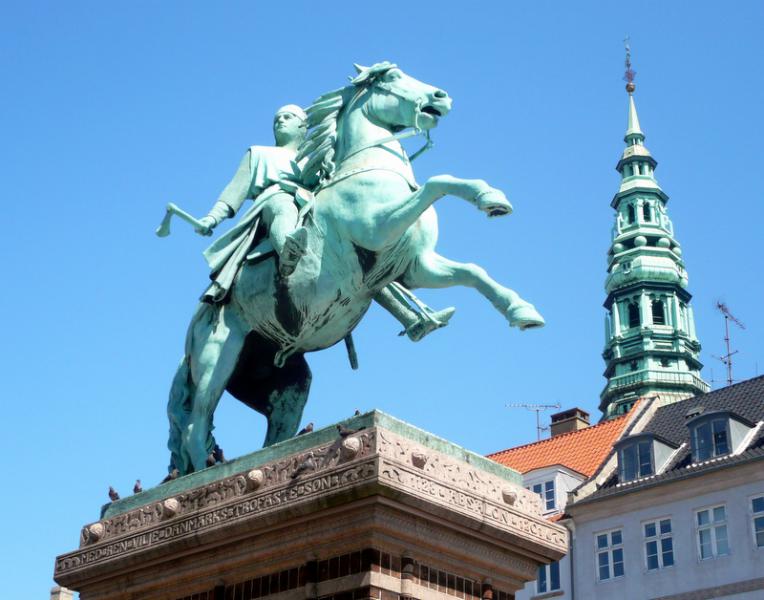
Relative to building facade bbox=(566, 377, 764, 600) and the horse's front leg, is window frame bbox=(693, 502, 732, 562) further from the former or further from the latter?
the horse's front leg

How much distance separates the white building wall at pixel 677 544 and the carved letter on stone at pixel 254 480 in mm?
30943

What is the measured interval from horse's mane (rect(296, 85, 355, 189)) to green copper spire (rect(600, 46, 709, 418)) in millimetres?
65661

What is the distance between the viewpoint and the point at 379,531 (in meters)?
12.9

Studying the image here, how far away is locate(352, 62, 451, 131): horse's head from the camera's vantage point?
16.0m

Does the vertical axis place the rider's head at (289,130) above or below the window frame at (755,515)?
below

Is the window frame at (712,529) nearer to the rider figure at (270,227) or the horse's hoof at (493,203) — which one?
the rider figure at (270,227)

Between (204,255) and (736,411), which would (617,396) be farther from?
(204,255)

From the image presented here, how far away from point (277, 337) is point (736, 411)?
3478cm

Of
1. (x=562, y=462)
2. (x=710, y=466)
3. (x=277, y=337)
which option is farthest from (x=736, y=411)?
(x=277, y=337)

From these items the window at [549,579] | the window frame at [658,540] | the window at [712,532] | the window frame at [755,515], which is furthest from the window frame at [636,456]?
the window frame at [755,515]

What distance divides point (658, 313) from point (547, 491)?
124 feet

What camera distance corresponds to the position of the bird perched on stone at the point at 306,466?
13508 millimetres

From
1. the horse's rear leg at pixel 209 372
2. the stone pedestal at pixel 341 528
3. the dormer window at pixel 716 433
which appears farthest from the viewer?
the dormer window at pixel 716 433

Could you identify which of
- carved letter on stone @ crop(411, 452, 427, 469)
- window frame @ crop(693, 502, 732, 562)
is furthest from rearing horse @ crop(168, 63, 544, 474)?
window frame @ crop(693, 502, 732, 562)
